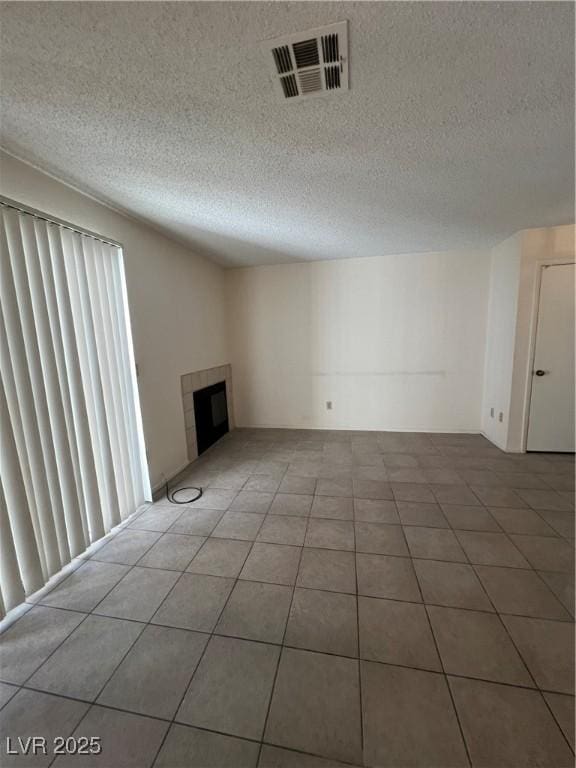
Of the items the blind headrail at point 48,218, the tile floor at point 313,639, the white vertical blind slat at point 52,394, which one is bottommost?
the tile floor at point 313,639

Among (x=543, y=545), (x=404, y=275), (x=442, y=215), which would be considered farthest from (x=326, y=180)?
(x=543, y=545)

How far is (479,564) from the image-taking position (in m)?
1.76

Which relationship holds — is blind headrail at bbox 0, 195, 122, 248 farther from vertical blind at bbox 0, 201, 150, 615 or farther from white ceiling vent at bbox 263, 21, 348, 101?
white ceiling vent at bbox 263, 21, 348, 101

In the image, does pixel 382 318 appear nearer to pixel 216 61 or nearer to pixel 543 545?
pixel 543 545

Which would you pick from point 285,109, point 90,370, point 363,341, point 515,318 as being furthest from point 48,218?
point 515,318

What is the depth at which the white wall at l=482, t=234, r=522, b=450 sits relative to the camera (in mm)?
3168

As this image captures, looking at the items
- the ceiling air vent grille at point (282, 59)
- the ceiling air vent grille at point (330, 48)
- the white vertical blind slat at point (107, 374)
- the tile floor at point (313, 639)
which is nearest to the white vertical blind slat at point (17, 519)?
the tile floor at point (313, 639)

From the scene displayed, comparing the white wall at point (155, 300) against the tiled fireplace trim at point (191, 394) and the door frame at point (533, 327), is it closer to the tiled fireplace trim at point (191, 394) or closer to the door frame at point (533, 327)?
the tiled fireplace trim at point (191, 394)

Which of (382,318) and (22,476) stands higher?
(382,318)

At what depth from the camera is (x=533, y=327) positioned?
10.1ft

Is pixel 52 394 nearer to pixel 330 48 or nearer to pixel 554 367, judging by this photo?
pixel 330 48

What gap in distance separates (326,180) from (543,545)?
273 centimetres

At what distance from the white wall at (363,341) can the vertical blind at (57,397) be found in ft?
7.35

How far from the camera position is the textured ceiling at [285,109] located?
89cm
